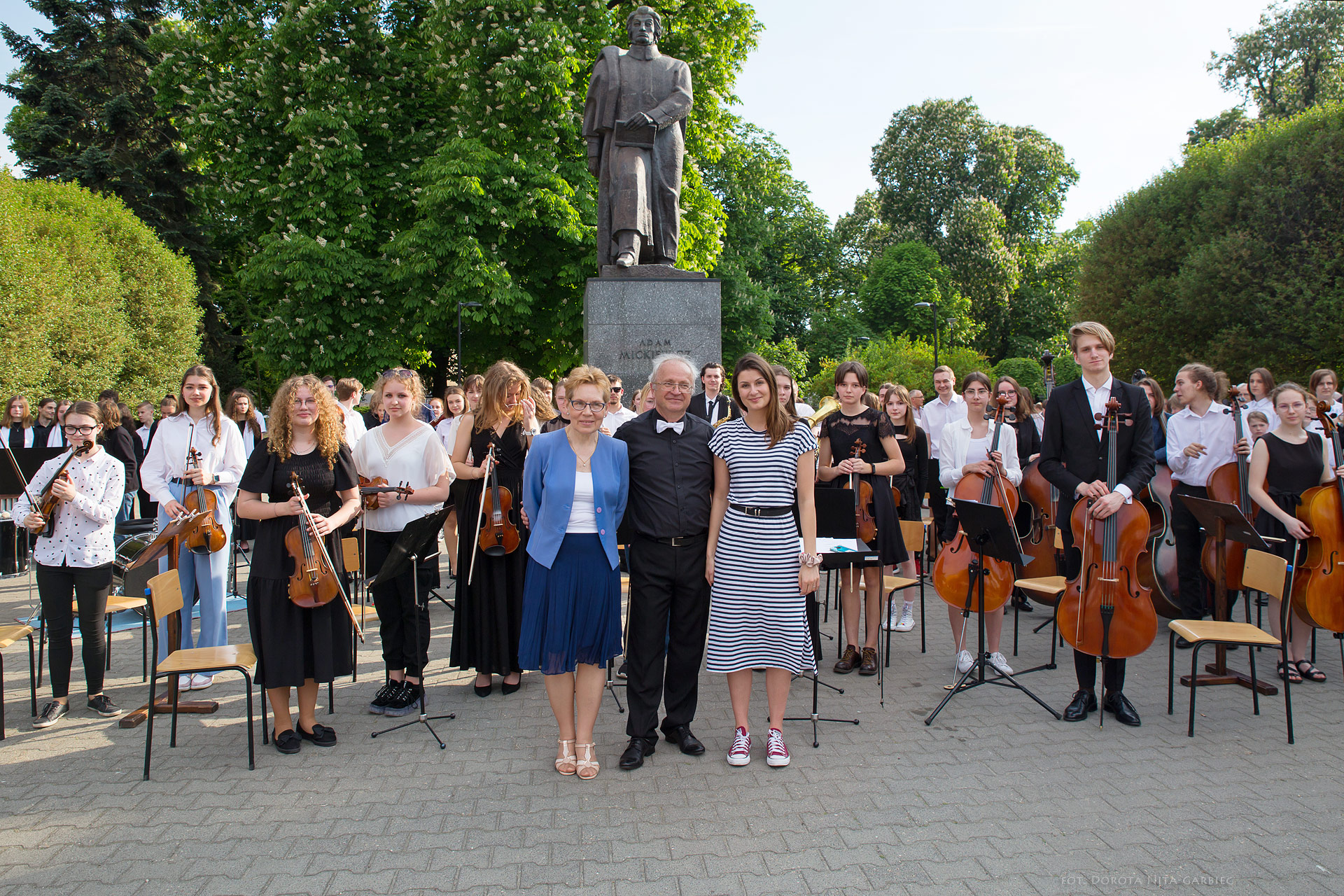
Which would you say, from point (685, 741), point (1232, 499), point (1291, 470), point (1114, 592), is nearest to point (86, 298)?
point (685, 741)

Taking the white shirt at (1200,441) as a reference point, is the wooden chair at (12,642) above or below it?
below

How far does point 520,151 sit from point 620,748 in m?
14.6

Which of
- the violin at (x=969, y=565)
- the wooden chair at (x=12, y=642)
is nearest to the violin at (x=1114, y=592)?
the violin at (x=969, y=565)

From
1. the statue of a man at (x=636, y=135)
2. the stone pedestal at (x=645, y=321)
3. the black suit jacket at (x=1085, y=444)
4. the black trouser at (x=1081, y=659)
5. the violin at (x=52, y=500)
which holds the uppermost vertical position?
the statue of a man at (x=636, y=135)

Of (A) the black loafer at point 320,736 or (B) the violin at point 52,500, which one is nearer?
(A) the black loafer at point 320,736

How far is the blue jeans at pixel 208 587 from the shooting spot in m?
5.51

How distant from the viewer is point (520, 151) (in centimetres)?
1688

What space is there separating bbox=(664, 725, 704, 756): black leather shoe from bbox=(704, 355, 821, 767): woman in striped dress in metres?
0.21

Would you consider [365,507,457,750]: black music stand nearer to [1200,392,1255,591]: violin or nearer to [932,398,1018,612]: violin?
[932,398,1018,612]: violin

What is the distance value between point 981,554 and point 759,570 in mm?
1620

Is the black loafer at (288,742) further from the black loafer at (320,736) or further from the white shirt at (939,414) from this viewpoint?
the white shirt at (939,414)

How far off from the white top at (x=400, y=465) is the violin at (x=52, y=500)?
5.85 ft

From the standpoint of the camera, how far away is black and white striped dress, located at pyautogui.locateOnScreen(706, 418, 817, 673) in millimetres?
4332

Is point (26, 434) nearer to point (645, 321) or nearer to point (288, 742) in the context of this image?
point (645, 321)
